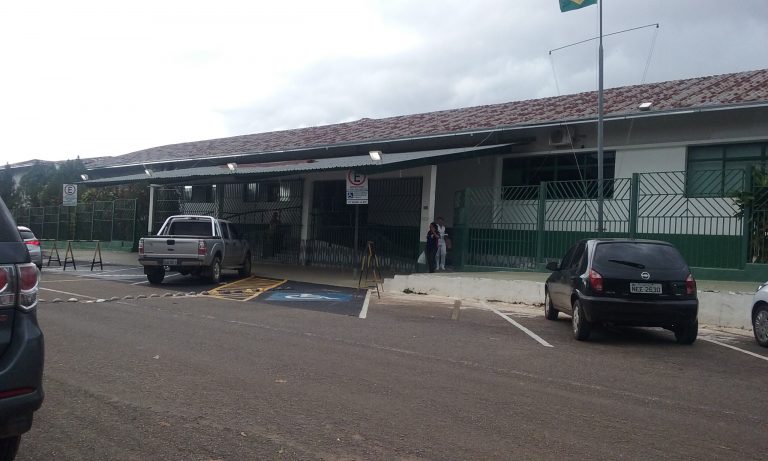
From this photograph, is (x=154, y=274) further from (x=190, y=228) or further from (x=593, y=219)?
(x=593, y=219)

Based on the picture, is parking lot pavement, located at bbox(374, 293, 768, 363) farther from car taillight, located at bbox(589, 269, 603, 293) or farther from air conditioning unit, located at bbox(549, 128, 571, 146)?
air conditioning unit, located at bbox(549, 128, 571, 146)

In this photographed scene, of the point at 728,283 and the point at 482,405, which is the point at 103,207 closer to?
the point at 728,283

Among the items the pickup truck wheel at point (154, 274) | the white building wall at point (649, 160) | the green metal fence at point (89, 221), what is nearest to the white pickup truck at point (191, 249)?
the pickup truck wheel at point (154, 274)

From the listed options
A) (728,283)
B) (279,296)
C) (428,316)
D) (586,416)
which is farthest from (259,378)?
(728,283)

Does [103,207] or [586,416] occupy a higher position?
[103,207]

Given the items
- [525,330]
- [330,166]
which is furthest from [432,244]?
[525,330]

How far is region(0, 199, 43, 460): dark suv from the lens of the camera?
3.56m

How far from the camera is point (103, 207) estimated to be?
109ft

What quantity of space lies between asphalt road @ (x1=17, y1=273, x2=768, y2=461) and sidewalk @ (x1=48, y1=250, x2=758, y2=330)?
1492 mm

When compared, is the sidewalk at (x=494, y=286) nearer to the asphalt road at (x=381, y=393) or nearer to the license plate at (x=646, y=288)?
the asphalt road at (x=381, y=393)

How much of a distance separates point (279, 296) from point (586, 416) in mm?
10265

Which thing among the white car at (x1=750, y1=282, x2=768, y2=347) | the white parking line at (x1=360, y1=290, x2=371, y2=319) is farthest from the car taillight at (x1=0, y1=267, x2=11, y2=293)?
the white car at (x1=750, y1=282, x2=768, y2=347)

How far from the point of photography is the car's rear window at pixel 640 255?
376 inches

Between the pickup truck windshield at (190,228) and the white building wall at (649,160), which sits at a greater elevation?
the white building wall at (649,160)
